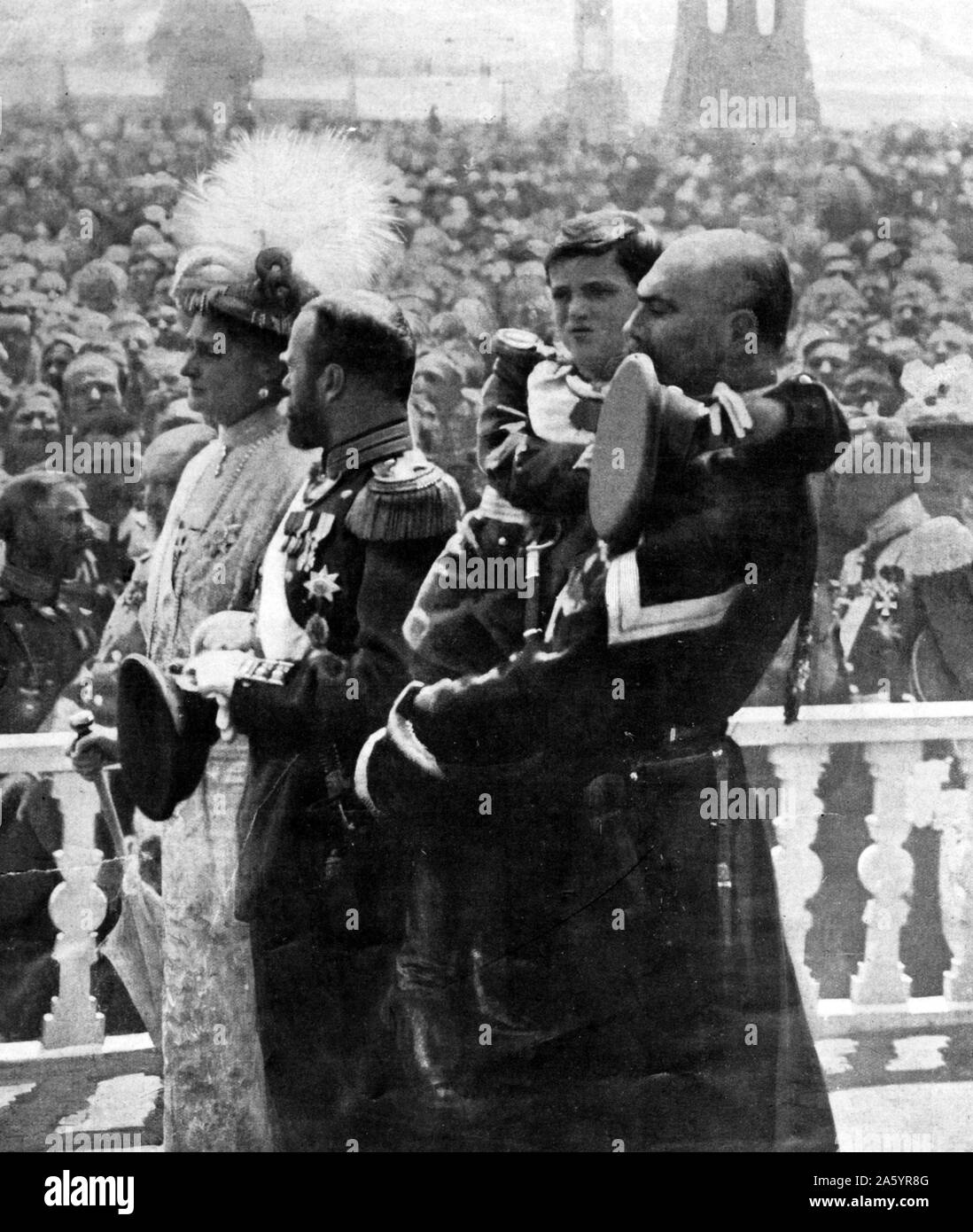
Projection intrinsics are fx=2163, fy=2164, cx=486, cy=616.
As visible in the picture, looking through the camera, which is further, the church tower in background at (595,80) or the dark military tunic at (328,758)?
the church tower in background at (595,80)

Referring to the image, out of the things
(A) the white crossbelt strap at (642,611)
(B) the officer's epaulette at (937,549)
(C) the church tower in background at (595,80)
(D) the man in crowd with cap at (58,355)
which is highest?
(C) the church tower in background at (595,80)

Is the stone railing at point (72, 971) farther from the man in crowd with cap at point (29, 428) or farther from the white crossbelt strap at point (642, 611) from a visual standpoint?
the white crossbelt strap at point (642, 611)

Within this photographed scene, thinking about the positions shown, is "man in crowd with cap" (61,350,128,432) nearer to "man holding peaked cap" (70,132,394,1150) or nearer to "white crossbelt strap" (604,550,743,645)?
"man holding peaked cap" (70,132,394,1150)

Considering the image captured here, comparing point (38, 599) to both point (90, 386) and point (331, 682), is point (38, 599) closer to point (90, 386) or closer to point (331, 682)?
point (90, 386)

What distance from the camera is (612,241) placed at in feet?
26.2

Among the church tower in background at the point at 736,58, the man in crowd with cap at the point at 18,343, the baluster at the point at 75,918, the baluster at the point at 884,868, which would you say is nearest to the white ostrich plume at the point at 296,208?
the man in crowd with cap at the point at 18,343

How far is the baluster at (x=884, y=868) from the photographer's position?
815 centimetres

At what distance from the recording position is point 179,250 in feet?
26.3

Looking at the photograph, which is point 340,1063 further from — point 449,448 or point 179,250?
point 179,250

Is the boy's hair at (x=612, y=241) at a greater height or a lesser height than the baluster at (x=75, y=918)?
greater

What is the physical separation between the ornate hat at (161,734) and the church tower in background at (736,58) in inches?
111

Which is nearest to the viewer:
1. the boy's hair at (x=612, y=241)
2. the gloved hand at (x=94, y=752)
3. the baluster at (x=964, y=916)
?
the boy's hair at (x=612, y=241)
